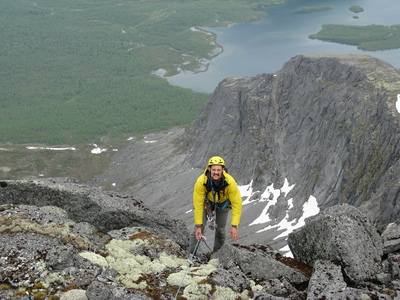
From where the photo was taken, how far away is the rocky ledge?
16.2 m

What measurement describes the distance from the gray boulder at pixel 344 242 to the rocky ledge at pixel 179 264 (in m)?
0.04

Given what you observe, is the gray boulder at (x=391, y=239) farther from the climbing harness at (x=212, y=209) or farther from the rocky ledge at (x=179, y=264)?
the climbing harness at (x=212, y=209)

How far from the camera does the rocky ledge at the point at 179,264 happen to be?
16250mm

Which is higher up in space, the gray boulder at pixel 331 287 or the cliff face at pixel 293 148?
→ the gray boulder at pixel 331 287

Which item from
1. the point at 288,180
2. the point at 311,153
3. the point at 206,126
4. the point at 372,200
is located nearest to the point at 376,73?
the point at 311,153

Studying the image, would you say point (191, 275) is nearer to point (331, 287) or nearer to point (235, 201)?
point (235, 201)

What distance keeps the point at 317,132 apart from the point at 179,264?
2283 inches

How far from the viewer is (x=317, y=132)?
242 ft

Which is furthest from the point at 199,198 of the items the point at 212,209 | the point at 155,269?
the point at 155,269

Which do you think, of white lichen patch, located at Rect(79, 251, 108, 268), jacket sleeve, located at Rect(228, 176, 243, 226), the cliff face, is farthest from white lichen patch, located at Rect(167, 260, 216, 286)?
the cliff face

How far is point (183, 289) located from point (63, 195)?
11.1m

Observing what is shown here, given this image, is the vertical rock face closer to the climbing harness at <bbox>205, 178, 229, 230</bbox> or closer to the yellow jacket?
the climbing harness at <bbox>205, 178, 229, 230</bbox>

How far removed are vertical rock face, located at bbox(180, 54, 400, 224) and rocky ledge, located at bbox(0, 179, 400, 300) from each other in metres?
21.3

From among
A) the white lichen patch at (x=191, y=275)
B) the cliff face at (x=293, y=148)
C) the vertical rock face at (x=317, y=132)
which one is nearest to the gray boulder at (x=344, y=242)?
the white lichen patch at (x=191, y=275)
